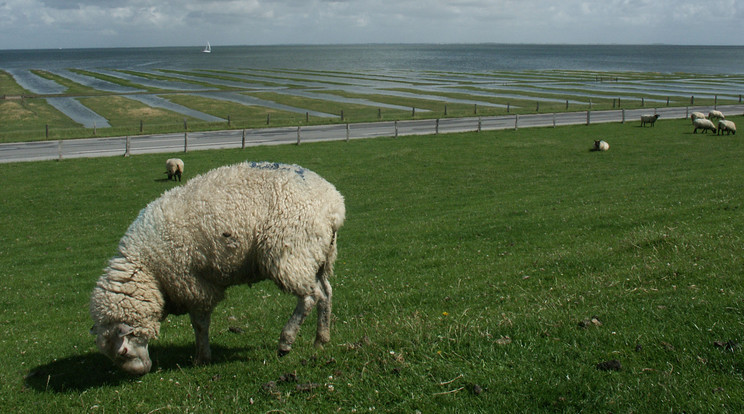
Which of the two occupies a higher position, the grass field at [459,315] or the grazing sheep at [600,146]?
the grazing sheep at [600,146]

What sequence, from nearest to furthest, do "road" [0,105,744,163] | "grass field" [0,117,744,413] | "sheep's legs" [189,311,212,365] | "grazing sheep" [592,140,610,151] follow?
"grass field" [0,117,744,413] < "sheep's legs" [189,311,212,365] < "grazing sheep" [592,140,610,151] < "road" [0,105,744,163]

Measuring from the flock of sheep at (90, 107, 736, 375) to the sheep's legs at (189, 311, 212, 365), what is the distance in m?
0.01

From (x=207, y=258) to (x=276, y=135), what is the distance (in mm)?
39497

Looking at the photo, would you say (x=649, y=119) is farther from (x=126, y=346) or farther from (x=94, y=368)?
(x=126, y=346)

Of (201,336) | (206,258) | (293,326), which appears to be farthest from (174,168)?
(293,326)

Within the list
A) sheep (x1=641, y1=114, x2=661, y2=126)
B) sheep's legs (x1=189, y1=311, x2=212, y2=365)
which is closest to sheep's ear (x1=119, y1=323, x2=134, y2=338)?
sheep's legs (x1=189, y1=311, x2=212, y2=365)

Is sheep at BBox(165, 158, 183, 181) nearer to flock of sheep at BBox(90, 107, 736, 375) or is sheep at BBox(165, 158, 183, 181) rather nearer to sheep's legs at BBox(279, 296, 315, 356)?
flock of sheep at BBox(90, 107, 736, 375)

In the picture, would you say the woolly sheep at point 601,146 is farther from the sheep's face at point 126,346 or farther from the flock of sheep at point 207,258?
the sheep's face at point 126,346

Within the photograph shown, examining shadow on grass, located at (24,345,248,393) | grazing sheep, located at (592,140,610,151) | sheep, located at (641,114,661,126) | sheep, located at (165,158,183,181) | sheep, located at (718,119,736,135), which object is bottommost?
shadow on grass, located at (24,345,248,393)

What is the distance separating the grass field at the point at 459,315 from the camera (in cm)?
571

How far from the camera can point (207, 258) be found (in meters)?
7.32

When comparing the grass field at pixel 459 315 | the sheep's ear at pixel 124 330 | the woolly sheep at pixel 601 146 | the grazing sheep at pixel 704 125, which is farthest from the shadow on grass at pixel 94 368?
the grazing sheep at pixel 704 125

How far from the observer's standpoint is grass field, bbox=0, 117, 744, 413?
571 cm

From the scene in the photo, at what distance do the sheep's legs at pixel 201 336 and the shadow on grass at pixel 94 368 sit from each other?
0.15m
